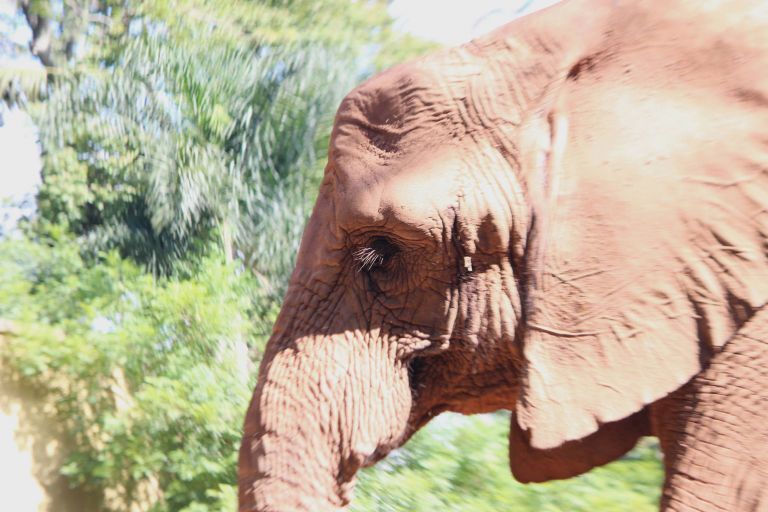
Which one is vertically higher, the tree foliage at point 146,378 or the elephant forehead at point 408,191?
the elephant forehead at point 408,191

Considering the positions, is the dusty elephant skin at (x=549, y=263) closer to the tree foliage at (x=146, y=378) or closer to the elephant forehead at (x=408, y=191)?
the elephant forehead at (x=408, y=191)

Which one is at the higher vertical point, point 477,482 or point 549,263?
point 549,263

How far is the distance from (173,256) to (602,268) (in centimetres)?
597

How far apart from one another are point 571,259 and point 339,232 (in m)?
0.52

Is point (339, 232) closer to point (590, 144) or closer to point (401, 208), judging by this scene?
point (401, 208)

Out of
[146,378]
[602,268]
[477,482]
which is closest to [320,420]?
[602,268]

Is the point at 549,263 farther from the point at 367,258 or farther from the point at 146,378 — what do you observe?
the point at 146,378

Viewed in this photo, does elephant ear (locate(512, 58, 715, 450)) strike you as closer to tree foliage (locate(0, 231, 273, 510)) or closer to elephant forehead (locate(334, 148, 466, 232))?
elephant forehead (locate(334, 148, 466, 232))

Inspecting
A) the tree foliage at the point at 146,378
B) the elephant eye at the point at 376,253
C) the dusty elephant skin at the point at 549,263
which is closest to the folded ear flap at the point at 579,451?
the dusty elephant skin at the point at 549,263

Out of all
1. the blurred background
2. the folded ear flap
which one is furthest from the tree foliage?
the folded ear flap

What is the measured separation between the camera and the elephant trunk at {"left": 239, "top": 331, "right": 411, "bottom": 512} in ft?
5.36

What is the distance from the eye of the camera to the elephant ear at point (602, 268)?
140 centimetres

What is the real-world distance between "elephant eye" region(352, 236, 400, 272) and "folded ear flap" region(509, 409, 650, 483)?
1.41ft

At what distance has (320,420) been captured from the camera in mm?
1664
